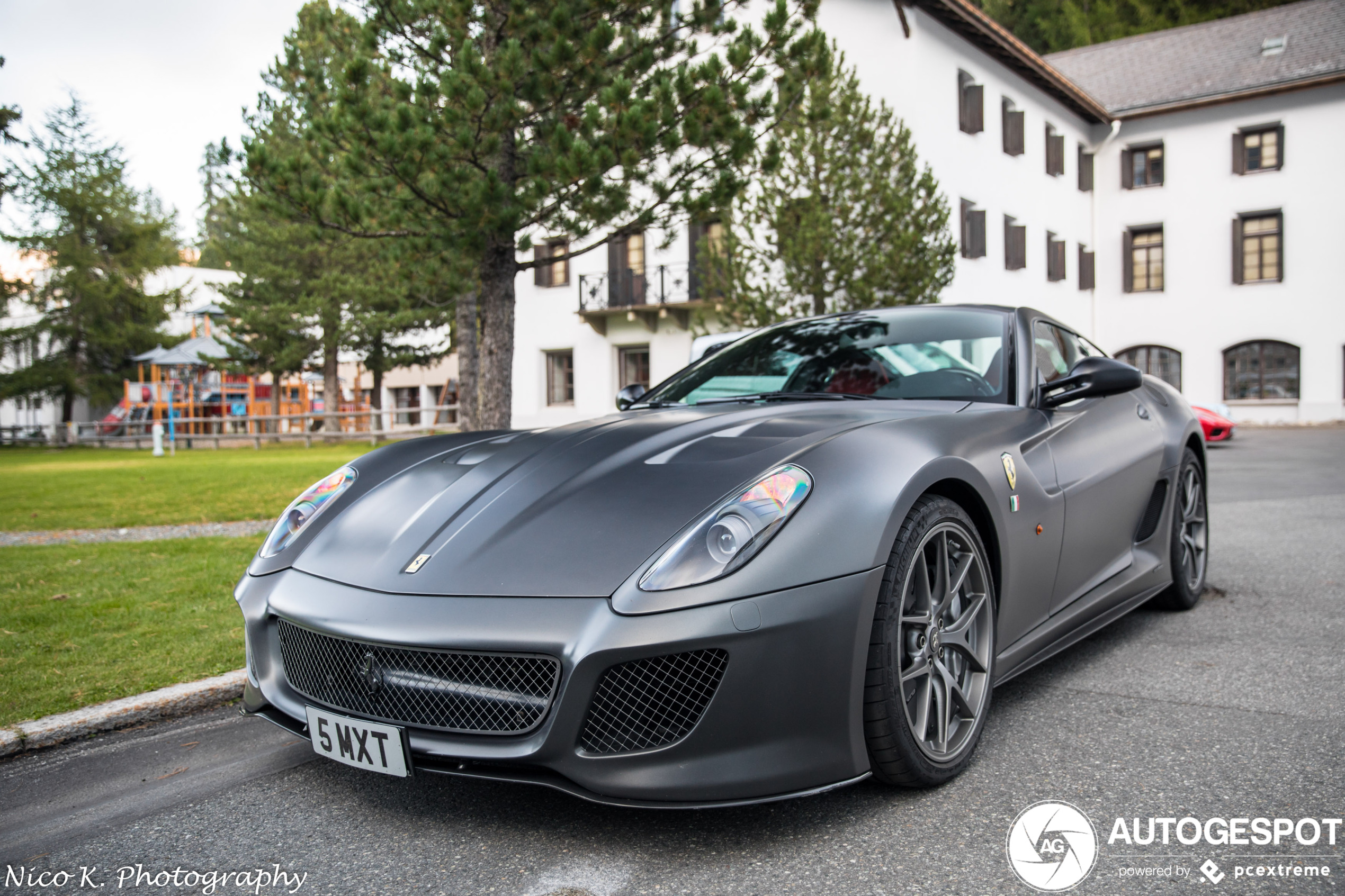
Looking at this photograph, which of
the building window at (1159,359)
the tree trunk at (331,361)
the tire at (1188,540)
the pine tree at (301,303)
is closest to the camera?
the tire at (1188,540)

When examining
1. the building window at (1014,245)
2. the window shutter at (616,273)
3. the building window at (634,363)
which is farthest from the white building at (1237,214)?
the window shutter at (616,273)

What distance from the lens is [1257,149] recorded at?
28.2 metres

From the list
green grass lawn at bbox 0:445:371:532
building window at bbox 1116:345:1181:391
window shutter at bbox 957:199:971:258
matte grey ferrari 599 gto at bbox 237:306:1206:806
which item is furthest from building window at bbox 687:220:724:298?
matte grey ferrari 599 gto at bbox 237:306:1206:806

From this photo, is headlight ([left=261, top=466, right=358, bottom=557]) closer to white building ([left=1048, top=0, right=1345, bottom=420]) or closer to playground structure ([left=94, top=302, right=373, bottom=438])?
playground structure ([left=94, top=302, right=373, bottom=438])

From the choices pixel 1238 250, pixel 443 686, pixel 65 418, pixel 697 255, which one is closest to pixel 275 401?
pixel 65 418

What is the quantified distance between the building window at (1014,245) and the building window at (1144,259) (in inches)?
287

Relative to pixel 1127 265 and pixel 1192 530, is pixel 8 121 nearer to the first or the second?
pixel 1192 530

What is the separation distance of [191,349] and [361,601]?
96.5 feet

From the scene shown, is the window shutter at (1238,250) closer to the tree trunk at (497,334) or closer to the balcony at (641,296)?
the balcony at (641,296)

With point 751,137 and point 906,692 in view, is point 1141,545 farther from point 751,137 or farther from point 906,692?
point 751,137

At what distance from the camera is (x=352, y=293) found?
30141 mm

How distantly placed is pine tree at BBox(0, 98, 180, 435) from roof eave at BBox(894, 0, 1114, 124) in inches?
1121

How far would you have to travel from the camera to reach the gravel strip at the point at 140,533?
7840 millimetres

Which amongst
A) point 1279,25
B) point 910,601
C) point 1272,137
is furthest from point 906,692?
point 1279,25
